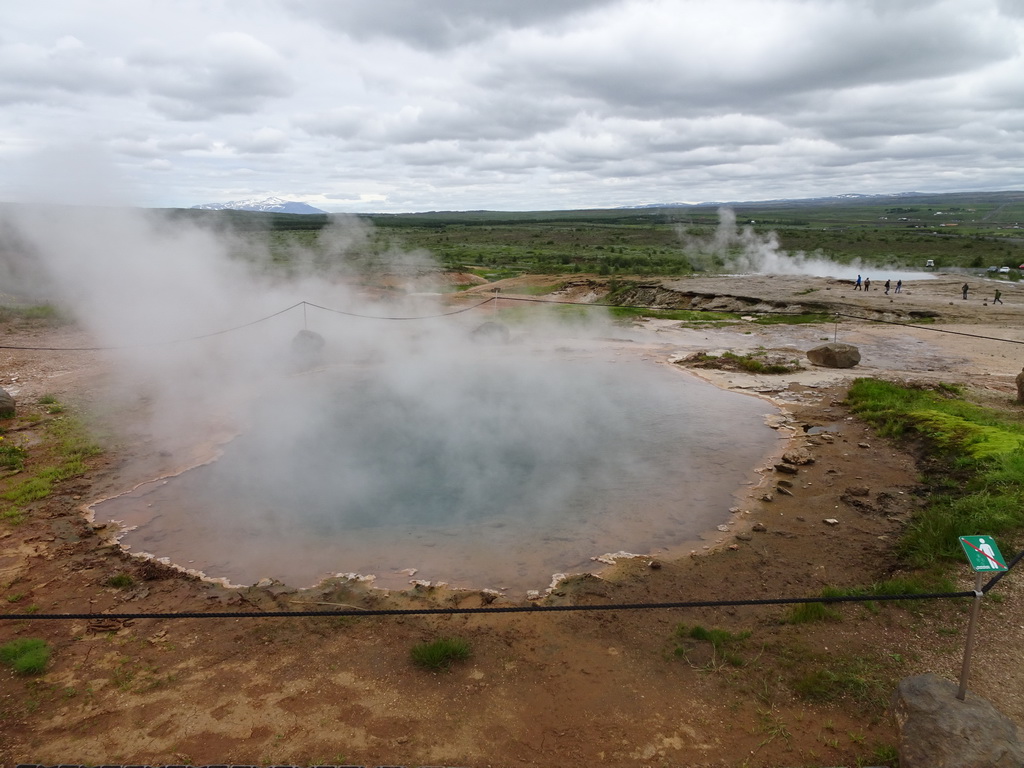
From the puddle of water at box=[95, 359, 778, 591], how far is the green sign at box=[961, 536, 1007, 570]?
10.8ft

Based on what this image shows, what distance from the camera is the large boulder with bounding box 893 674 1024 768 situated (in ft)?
10.2

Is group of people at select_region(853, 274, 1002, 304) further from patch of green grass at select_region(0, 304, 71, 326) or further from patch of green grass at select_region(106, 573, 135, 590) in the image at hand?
patch of green grass at select_region(0, 304, 71, 326)

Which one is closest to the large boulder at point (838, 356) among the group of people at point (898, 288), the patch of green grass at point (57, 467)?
the group of people at point (898, 288)

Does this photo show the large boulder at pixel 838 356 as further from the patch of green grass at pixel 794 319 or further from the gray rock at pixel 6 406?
the gray rock at pixel 6 406

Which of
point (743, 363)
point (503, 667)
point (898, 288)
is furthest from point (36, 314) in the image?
point (898, 288)

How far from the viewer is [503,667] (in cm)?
452

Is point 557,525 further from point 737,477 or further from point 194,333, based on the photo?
point 194,333

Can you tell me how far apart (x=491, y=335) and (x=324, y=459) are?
9246mm

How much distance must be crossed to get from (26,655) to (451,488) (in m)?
4.37

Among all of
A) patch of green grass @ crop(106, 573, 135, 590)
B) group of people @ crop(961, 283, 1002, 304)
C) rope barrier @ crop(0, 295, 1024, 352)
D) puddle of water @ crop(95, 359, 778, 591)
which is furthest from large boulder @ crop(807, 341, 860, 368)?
patch of green grass @ crop(106, 573, 135, 590)

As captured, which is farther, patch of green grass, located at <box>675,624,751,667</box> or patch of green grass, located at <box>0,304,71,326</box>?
patch of green grass, located at <box>0,304,71,326</box>

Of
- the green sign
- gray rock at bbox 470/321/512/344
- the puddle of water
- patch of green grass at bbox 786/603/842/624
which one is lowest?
the puddle of water

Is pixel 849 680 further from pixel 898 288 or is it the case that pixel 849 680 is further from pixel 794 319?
pixel 898 288

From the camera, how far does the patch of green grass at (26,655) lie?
14.4 feet
